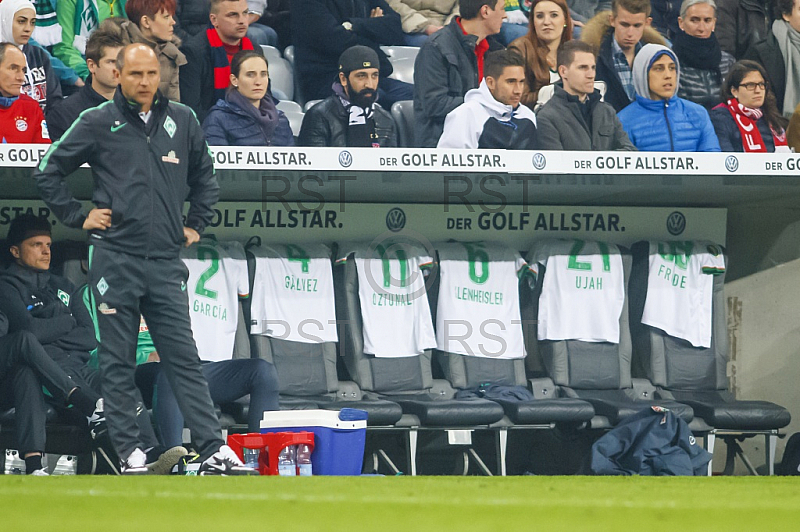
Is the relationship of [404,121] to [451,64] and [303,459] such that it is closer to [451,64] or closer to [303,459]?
[451,64]

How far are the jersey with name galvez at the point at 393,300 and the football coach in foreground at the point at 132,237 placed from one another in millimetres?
2958

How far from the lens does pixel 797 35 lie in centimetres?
947

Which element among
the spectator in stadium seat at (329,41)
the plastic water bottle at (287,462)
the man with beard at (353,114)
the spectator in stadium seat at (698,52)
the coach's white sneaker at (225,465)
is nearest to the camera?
the coach's white sneaker at (225,465)

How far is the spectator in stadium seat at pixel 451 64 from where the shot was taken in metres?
7.99

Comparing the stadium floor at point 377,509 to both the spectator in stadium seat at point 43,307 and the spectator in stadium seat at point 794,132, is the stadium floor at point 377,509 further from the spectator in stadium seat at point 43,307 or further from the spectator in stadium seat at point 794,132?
the spectator in stadium seat at point 794,132

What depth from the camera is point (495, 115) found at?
784 centimetres

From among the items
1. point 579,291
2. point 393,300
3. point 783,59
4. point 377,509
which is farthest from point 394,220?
point 377,509

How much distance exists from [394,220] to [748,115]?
298 cm

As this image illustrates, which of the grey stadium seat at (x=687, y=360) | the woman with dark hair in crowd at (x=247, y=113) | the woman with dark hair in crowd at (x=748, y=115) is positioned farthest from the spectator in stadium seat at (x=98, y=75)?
the woman with dark hair in crowd at (x=748, y=115)

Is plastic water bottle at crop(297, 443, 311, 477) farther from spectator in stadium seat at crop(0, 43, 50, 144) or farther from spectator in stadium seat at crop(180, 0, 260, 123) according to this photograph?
spectator in stadium seat at crop(180, 0, 260, 123)

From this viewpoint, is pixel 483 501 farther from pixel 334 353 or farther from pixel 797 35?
pixel 797 35

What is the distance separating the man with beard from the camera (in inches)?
311

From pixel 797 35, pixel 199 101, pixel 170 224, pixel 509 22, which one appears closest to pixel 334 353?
pixel 199 101

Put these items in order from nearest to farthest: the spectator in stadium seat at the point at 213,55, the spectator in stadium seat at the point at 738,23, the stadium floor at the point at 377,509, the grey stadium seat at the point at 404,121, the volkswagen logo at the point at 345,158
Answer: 1. the stadium floor at the point at 377,509
2. the volkswagen logo at the point at 345,158
3. the spectator in stadium seat at the point at 213,55
4. the grey stadium seat at the point at 404,121
5. the spectator in stadium seat at the point at 738,23
